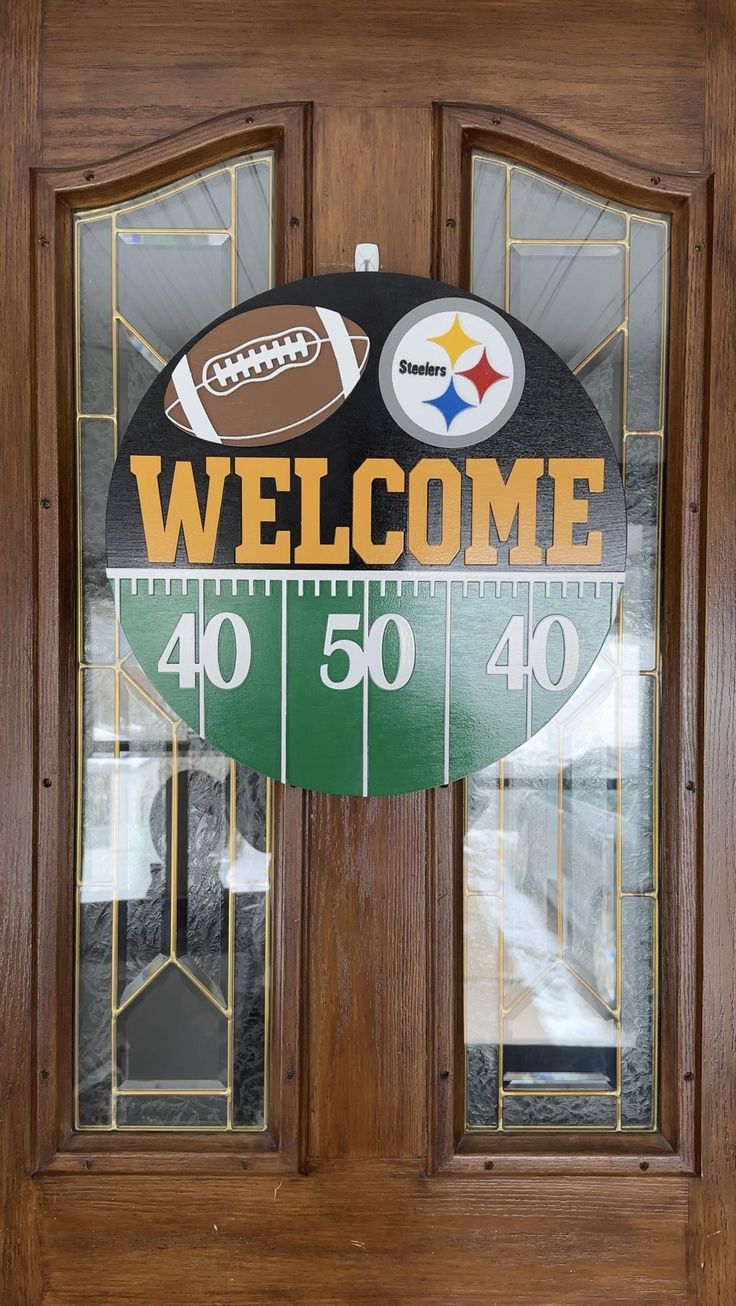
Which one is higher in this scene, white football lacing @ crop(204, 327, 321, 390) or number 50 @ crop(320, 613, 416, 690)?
white football lacing @ crop(204, 327, 321, 390)

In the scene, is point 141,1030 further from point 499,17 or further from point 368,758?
point 499,17

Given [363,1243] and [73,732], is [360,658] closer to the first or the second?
[73,732]

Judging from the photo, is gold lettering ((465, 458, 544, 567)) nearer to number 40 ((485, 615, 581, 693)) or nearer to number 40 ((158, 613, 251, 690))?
number 40 ((485, 615, 581, 693))

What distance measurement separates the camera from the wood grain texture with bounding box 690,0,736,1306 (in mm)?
1336

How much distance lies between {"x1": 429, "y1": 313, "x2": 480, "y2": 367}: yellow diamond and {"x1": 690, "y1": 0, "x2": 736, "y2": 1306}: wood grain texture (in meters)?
0.36

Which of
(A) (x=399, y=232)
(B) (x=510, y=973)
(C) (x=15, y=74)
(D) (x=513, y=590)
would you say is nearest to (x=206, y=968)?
(B) (x=510, y=973)

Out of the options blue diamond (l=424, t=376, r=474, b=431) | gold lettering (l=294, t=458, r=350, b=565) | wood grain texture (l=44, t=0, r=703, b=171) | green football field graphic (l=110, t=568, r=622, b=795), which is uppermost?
wood grain texture (l=44, t=0, r=703, b=171)

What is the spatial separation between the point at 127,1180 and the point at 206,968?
0.31m

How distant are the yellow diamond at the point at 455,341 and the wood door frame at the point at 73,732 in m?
0.23

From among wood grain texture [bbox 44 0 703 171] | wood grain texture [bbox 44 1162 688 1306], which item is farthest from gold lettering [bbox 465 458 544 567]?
wood grain texture [bbox 44 1162 688 1306]

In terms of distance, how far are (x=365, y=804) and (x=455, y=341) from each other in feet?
2.19

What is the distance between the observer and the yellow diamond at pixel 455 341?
129 cm

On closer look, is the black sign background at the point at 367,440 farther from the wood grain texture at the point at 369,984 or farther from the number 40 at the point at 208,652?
the wood grain texture at the point at 369,984

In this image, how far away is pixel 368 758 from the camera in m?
1.29
